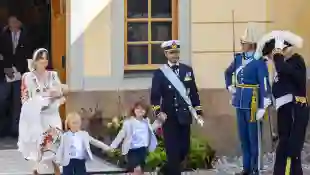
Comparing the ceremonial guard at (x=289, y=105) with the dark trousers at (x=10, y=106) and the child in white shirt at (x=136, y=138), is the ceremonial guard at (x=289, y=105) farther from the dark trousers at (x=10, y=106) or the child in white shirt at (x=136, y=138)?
the dark trousers at (x=10, y=106)

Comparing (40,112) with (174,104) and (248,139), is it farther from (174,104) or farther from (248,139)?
(248,139)

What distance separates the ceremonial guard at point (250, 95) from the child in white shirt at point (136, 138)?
1200mm

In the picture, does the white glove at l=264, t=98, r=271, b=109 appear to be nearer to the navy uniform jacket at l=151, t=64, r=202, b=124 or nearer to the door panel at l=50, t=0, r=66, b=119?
the navy uniform jacket at l=151, t=64, r=202, b=124

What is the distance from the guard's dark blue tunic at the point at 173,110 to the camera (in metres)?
8.66

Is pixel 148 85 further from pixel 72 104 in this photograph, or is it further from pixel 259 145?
pixel 259 145

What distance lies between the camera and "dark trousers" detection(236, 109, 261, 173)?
9406mm

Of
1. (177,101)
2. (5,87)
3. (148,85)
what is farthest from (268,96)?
(5,87)

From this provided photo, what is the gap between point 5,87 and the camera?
12.1m

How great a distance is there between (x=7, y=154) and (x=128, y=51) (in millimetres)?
2244

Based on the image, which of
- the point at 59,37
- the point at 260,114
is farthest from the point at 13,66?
the point at 260,114

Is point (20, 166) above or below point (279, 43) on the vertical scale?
below

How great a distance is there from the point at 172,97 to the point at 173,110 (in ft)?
0.49

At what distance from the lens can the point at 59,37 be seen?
11484 mm

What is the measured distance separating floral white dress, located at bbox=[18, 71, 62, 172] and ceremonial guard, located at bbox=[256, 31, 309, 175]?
2503 mm
